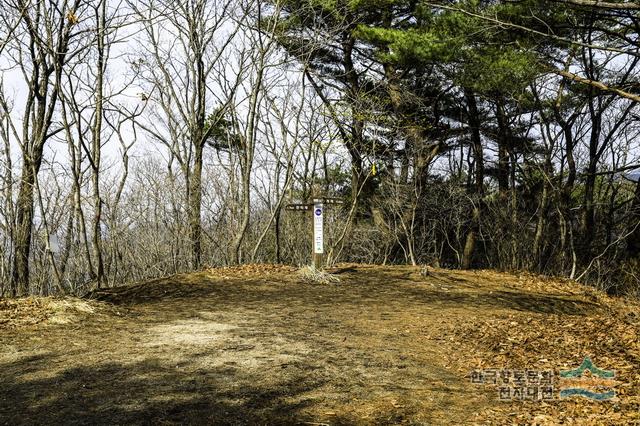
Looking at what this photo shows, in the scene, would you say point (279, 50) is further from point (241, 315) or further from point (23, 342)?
point (23, 342)

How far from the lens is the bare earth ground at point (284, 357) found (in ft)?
11.7

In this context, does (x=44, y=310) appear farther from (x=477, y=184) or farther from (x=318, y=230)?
(x=477, y=184)

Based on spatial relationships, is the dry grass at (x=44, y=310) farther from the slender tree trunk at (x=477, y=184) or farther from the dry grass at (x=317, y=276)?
the slender tree trunk at (x=477, y=184)

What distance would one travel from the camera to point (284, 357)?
16.0ft

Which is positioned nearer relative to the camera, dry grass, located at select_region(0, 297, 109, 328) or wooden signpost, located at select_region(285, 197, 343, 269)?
dry grass, located at select_region(0, 297, 109, 328)

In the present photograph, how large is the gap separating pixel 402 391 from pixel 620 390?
1.60m

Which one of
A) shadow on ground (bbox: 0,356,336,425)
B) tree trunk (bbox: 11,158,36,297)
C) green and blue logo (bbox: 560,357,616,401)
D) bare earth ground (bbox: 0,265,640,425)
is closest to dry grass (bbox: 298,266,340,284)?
bare earth ground (bbox: 0,265,640,425)

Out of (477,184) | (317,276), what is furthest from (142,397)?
(477,184)

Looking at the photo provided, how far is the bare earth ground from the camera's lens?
11.7 ft

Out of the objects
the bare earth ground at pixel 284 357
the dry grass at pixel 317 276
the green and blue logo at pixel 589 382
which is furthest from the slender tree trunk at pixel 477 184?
the green and blue logo at pixel 589 382

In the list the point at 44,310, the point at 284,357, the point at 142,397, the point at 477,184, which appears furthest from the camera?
the point at 477,184

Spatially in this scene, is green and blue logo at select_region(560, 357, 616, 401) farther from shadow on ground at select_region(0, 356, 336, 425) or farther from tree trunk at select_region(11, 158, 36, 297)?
tree trunk at select_region(11, 158, 36, 297)

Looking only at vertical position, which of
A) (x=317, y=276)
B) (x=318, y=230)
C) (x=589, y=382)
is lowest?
(x=589, y=382)

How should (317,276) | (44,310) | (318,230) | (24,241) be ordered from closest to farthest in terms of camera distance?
1. (44,310)
2. (24,241)
3. (317,276)
4. (318,230)
